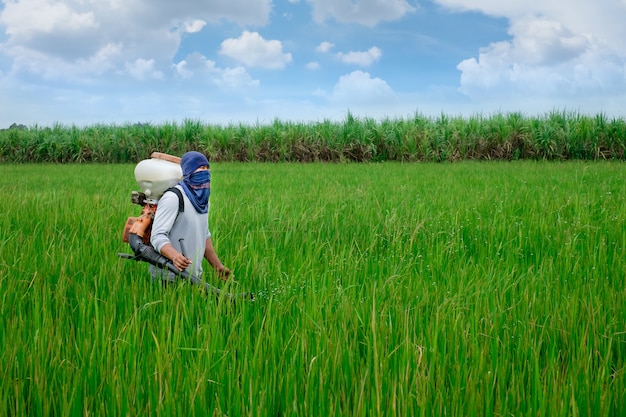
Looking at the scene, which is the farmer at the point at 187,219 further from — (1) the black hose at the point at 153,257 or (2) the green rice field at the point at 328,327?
(2) the green rice field at the point at 328,327

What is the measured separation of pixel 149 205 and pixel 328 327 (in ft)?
3.79

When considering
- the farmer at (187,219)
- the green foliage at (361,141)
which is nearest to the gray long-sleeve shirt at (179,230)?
the farmer at (187,219)

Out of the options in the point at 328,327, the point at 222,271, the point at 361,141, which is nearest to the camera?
the point at 328,327

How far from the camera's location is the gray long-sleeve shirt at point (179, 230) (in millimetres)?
2639

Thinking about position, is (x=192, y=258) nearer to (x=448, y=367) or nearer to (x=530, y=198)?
(x=448, y=367)

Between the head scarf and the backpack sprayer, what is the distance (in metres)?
0.07

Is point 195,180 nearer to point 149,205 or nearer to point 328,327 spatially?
point 149,205

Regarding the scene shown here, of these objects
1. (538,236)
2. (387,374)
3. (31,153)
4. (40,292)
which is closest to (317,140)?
(31,153)

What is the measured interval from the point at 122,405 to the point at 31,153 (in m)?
18.4

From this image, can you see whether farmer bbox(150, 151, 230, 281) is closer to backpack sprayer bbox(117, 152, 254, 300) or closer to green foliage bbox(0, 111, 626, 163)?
backpack sprayer bbox(117, 152, 254, 300)

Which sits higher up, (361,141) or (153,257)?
(361,141)

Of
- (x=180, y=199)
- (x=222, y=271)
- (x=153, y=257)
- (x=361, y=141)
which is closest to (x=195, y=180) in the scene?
(x=180, y=199)

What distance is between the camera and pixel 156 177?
2.77m

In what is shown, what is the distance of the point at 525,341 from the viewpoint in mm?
2111
